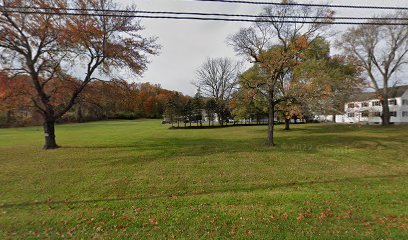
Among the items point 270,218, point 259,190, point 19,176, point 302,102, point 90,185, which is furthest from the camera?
point 302,102

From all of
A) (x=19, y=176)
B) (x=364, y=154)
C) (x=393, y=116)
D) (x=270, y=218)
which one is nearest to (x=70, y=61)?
(x=19, y=176)

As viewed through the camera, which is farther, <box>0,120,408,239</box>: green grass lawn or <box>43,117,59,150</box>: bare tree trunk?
<box>43,117,59,150</box>: bare tree trunk

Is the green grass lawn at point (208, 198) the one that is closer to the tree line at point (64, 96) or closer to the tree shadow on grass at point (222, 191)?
the tree shadow on grass at point (222, 191)

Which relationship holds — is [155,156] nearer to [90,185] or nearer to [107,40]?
[90,185]

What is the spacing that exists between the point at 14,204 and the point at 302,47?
16.5 metres

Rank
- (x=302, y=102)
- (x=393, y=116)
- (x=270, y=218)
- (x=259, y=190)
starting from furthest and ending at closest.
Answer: (x=393, y=116) < (x=302, y=102) < (x=259, y=190) < (x=270, y=218)

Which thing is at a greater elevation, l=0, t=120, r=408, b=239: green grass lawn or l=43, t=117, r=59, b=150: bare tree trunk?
l=43, t=117, r=59, b=150: bare tree trunk

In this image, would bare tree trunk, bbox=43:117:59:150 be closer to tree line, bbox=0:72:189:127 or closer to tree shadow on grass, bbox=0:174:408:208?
tree line, bbox=0:72:189:127

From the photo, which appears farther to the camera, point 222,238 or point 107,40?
point 107,40

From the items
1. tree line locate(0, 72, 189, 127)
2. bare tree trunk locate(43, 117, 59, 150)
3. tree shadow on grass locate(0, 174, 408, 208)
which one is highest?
tree line locate(0, 72, 189, 127)

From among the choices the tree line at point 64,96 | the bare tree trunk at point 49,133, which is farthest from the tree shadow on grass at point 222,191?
the bare tree trunk at point 49,133

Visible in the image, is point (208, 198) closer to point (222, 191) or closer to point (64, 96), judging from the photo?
point (222, 191)

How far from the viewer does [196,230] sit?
4.40 m

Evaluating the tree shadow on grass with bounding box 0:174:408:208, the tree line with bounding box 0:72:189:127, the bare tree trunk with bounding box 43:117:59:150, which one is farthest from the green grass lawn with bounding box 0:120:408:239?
the tree line with bounding box 0:72:189:127
